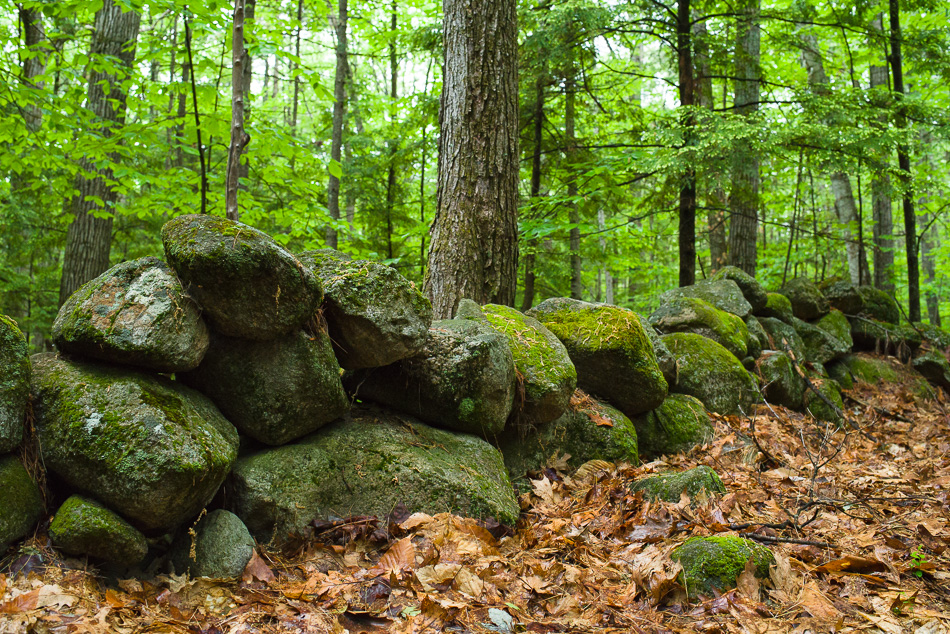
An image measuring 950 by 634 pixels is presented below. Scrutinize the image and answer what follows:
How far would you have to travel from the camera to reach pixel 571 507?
3570 mm

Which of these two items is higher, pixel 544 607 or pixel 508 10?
pixel 508 10

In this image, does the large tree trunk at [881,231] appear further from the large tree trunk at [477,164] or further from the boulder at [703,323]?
the large tree trunk at [477,164]

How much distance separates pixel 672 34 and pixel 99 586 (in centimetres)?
875

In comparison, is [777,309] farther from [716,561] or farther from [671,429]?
[716,561]

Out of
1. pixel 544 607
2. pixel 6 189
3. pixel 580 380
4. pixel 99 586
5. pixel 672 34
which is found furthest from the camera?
pixel 6 189

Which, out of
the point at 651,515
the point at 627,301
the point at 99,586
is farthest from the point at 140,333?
the point at 627,301

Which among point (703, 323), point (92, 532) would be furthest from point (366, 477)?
point (703, 323)

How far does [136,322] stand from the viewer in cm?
262

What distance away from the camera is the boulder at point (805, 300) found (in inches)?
326

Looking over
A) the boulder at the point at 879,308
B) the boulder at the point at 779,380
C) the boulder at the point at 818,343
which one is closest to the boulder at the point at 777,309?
the boulder at the point at 818,343

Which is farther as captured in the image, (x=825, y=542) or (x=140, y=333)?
(x=825, y=542)

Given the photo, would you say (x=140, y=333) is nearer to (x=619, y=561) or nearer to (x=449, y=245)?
(x=619, y=561)

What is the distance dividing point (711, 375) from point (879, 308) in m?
5.51

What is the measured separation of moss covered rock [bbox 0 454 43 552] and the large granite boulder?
8.69 feet
